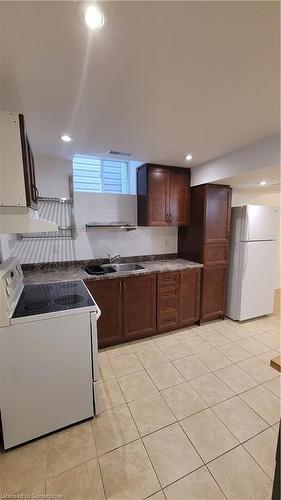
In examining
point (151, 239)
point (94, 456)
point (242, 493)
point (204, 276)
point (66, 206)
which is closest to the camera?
point (242, 493)

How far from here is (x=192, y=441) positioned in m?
1.52

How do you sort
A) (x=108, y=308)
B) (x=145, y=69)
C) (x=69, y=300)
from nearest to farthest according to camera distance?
(x=145, y=69) → (x=69, y=300) → (x=108, y=308)

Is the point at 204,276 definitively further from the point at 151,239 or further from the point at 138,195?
the point at 138,195

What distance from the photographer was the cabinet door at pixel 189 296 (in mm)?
2951

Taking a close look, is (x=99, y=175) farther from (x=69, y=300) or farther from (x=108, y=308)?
(x=69, y=300)

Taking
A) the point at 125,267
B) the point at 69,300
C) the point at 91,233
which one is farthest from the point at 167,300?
the point at 69,300

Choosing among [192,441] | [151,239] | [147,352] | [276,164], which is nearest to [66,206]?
[151,239]

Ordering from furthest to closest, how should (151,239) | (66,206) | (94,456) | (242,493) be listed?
(151,239), (66,206), (94,456), (242,493)

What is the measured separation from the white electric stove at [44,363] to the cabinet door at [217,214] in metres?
2.04

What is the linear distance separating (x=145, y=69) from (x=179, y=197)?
6.68 ft

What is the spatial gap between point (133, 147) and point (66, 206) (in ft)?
3.80

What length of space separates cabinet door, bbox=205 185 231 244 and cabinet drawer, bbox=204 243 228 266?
73mm

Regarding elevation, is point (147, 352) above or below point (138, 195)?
below

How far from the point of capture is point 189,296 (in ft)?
9.93
